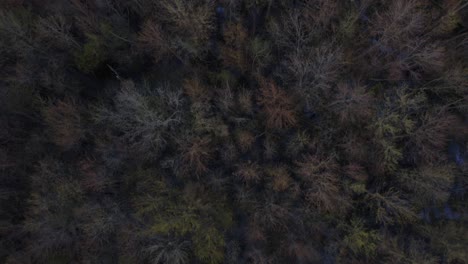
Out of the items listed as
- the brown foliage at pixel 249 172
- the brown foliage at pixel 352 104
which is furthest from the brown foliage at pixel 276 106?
the brown foliage at pixel 249 172

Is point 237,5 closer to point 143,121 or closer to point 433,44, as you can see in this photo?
point 143,121

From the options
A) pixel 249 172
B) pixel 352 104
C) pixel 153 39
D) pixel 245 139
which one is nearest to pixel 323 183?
pixel 249 172

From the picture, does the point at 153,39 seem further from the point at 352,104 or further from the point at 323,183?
the point at 323,183

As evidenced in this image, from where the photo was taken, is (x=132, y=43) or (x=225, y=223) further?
(x=132, y=43)

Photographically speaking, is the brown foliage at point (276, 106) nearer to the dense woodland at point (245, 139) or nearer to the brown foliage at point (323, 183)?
the dense woodland at point (245, 139)

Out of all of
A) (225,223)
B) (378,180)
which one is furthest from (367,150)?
(225,223)

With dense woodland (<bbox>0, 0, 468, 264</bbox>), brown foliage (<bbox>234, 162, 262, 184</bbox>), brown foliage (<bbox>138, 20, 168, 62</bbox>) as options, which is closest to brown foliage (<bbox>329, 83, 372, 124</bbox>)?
dense woodland (<bbox>0, 0, 468, 264</bbox>)
